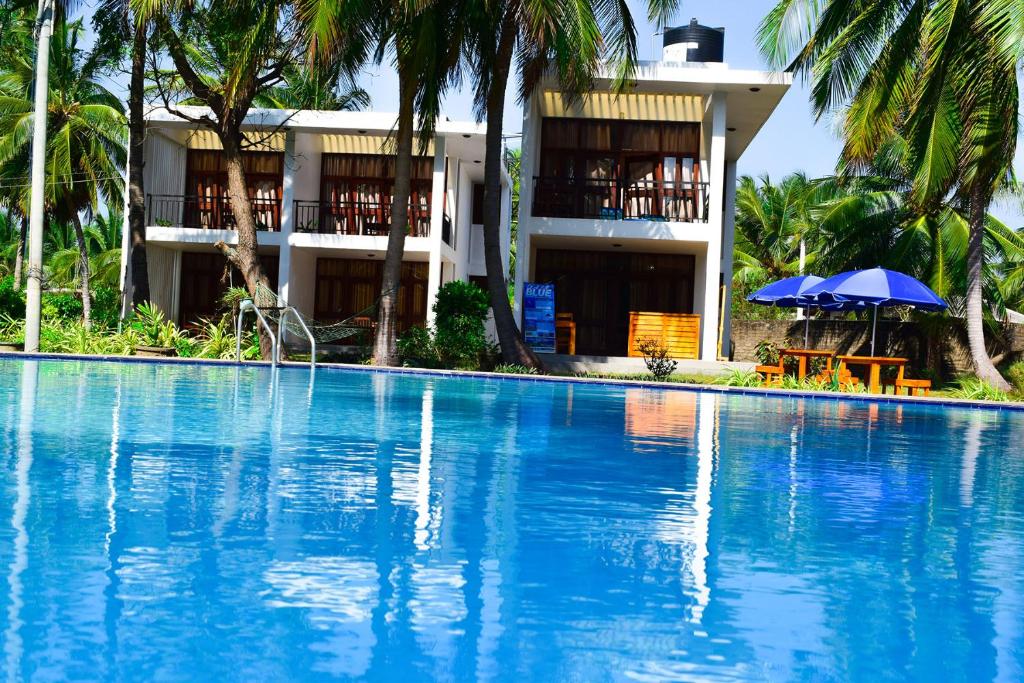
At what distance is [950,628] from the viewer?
3654 millimetres

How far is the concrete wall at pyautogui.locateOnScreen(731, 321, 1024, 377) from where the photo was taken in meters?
21.1

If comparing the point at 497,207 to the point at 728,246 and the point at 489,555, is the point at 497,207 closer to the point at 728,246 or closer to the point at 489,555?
the point at 728,246

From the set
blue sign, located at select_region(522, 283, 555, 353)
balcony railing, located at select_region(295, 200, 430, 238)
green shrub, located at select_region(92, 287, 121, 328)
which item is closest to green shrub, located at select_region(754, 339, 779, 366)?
blue sign, located at select_region(522, 283, 555, 353)

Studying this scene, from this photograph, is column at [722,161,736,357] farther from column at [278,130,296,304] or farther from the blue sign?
column at [278,130,296,304]

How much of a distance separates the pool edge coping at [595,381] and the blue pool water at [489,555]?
6810mm

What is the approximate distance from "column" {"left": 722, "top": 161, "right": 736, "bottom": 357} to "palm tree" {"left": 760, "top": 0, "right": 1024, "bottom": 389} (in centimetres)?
525

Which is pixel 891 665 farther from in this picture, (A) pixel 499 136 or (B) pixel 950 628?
(A) pixel 499 136

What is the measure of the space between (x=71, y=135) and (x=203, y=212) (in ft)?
14.9

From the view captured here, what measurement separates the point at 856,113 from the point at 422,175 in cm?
1078

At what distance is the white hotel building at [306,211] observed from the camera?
22297 mm

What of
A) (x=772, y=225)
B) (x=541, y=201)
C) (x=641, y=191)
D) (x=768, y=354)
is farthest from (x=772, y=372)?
(x=772, y=225)

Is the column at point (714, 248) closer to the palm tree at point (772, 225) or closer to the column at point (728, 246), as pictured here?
the column at point (728, 246)

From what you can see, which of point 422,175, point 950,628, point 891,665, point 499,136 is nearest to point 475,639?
point 891,665

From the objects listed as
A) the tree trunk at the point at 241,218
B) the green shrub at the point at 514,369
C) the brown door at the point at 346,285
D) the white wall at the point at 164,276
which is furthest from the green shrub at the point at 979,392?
the white wall at the point at 164,276
